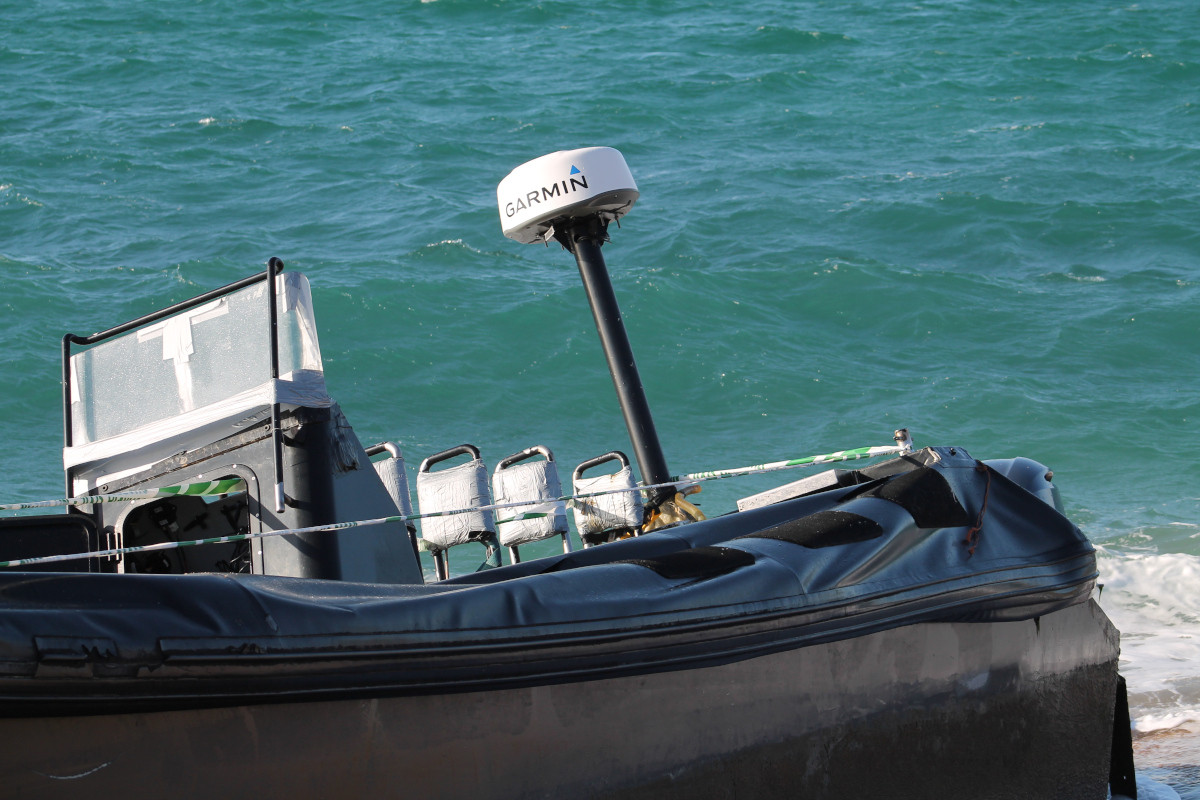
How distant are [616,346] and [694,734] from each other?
2.54 meters

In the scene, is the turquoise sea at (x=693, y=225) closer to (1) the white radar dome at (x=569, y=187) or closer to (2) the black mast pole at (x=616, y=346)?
(2) the black mast pole at (x=616, y=346)

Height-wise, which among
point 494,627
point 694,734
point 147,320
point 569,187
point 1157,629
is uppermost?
point 569,187

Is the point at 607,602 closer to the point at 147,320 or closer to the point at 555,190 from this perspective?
the point at 147,320

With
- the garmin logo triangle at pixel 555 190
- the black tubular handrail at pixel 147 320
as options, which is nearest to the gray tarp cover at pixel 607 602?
the black tubular handrail at pixel 147 320

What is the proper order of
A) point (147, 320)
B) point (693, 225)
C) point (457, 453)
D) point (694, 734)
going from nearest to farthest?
point (694, 734), point (147, 320), point (457, 453), point (693, 225)

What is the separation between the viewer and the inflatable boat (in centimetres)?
221

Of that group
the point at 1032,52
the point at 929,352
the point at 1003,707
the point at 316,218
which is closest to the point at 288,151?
the point at 316,218

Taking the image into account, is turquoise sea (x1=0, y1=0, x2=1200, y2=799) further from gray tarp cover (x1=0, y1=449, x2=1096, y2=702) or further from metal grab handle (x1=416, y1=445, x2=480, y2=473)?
metal grab handle (x1=416, y1=445, x2=480, y2=473)

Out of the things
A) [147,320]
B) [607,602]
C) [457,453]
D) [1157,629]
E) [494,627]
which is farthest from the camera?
[1157,629]

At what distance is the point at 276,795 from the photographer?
233cm

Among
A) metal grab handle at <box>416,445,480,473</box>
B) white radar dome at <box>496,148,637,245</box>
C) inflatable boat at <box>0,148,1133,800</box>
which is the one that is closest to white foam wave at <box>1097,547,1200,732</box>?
inflatable boat at <box>0,148,1133,800</box>

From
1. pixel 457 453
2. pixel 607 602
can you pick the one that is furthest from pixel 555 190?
pixel 607 602

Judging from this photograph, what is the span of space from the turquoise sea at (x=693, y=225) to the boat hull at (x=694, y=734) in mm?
1993

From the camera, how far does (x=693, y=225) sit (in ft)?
54.3
